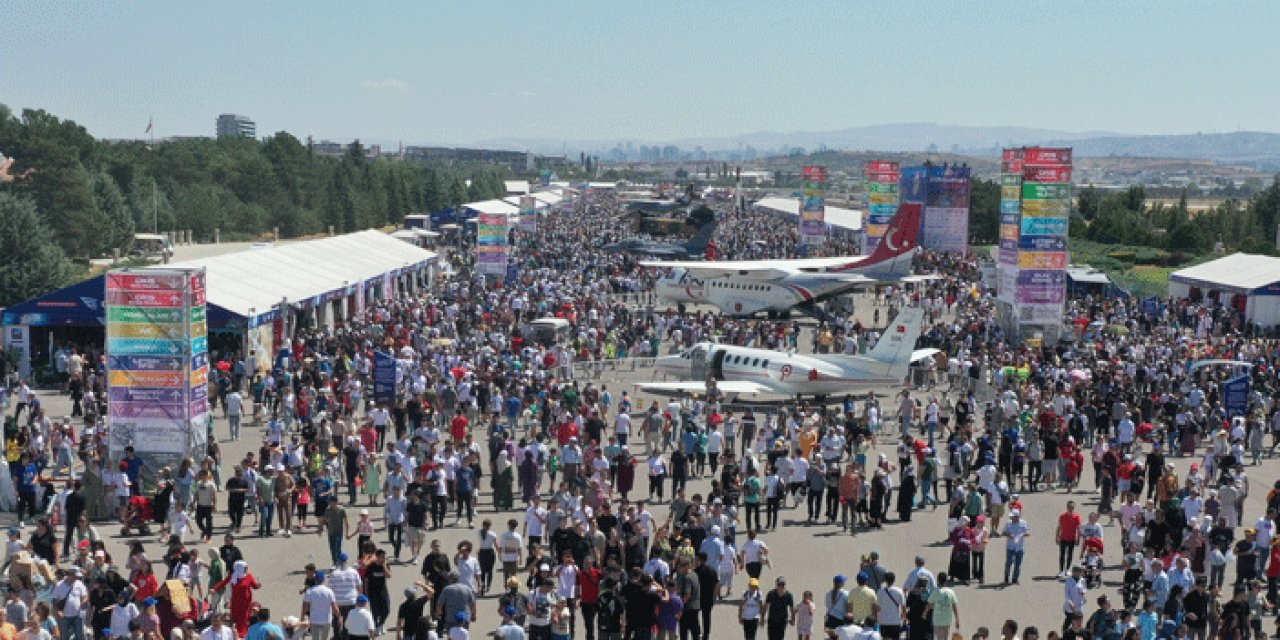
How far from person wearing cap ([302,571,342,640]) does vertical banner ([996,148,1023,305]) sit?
30030 millimetres

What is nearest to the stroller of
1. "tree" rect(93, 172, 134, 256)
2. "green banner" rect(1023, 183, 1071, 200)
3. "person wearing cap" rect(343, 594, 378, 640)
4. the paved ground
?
the paved ground

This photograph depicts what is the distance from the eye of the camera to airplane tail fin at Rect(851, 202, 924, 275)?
4734cm

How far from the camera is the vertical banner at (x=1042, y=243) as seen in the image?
40.2m

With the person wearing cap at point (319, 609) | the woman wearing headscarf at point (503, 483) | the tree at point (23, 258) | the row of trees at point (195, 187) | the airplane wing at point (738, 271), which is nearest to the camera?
the person wearing cap at point (319, 609)

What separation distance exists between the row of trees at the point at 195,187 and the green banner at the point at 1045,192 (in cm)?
4490

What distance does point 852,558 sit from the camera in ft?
63.2

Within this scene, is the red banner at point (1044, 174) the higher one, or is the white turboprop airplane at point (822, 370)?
the red banner at point (1044, 174)

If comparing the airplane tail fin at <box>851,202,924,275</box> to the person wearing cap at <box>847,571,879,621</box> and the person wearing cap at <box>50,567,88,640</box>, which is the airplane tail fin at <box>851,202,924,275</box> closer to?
the person wearing cap at <box>847,571,879,621</box>

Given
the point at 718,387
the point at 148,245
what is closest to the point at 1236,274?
the point at 718,387

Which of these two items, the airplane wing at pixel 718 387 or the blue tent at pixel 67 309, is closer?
the airplane wing at pixel 718 387

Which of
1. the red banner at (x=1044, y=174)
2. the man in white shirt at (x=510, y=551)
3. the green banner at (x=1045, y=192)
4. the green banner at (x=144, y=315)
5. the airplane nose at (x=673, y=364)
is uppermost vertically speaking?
the red banner at (x=1044, y=174)

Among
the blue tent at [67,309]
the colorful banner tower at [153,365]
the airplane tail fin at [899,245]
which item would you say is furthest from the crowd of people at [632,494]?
the airplane tail fin at [899,245]

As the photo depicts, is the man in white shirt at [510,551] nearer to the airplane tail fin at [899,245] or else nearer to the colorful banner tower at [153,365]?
the colorful banner tower at [153,365]

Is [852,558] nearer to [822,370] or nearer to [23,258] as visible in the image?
[822,370]
